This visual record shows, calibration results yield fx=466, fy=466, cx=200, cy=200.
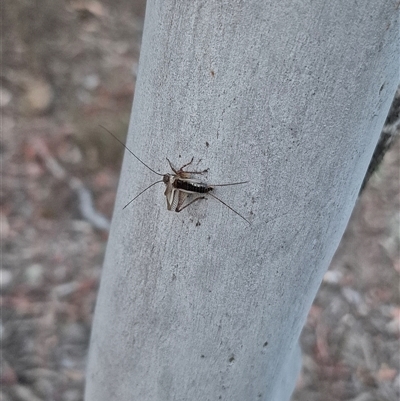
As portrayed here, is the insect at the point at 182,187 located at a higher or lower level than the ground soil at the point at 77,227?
lower

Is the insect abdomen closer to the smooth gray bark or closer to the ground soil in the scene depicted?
the smooth gray bark

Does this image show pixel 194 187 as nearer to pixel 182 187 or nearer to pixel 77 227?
pixel 182 187

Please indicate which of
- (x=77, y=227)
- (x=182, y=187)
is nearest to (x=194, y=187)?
(x=182, y=187)

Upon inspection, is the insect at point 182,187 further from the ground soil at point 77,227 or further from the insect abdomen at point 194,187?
the ground soil at point 77,227

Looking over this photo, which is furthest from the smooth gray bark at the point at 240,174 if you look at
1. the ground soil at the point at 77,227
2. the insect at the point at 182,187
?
the ground soil at the point at 77,227

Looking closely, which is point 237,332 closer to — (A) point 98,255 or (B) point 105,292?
(B) point 105,292

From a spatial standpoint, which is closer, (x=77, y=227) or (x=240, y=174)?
(x=240, y=174)

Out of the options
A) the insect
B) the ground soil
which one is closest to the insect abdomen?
the insect
